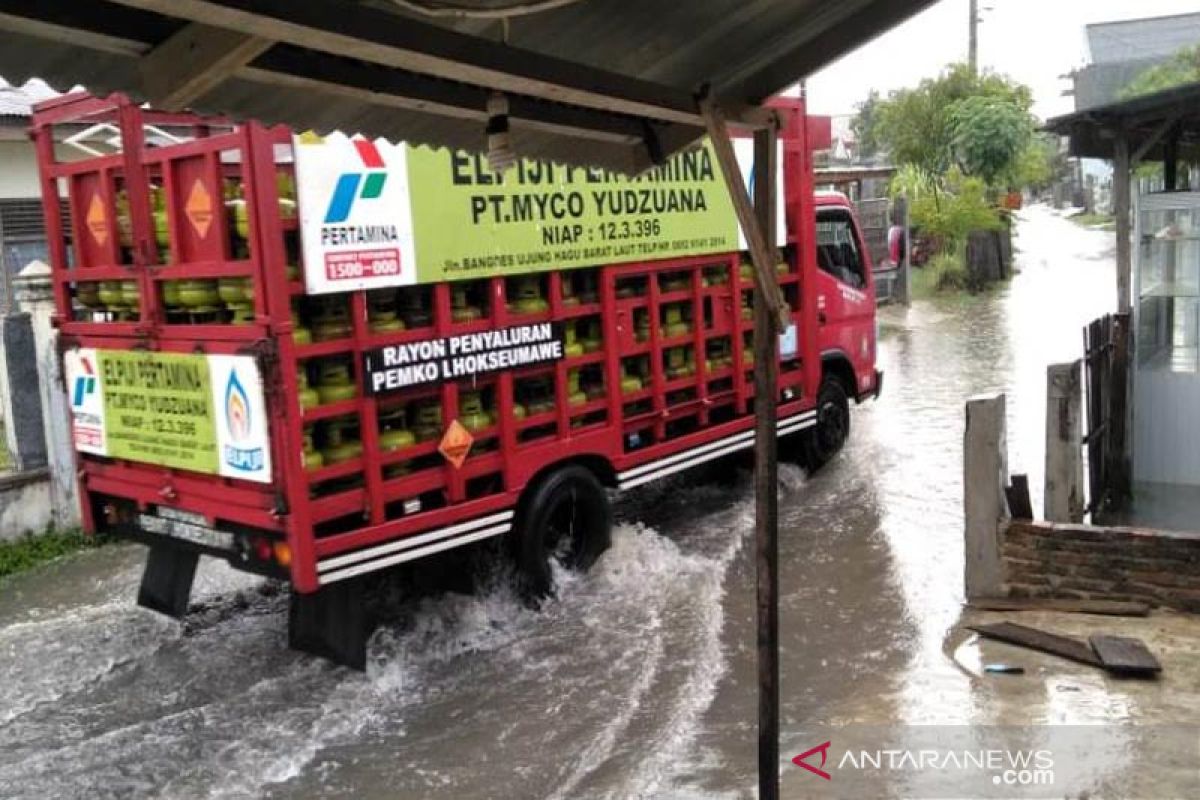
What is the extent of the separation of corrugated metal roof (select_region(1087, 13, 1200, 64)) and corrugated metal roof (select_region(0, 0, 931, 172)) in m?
46.9

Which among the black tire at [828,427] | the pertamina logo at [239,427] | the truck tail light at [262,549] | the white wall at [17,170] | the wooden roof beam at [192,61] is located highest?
the white wall at [17,170]

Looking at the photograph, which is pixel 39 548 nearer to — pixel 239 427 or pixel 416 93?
pixel 239 427

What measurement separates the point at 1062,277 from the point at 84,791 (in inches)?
975

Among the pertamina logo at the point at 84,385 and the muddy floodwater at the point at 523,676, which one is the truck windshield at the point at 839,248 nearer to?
the muddy floodwater at the point at 523,676

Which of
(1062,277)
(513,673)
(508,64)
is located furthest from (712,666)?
(1062,277)

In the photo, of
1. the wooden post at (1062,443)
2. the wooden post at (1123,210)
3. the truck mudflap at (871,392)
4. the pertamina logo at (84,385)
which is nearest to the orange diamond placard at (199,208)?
the pertamina logo at (84,385)

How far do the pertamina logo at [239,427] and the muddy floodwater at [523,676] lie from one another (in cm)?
119

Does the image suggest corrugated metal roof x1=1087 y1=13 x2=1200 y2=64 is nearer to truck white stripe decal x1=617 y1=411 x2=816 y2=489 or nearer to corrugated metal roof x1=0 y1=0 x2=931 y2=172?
truck white stripe decal x1=617 y1=411 x2=816 y2=489

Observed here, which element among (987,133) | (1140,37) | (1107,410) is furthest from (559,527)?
(1140,37)

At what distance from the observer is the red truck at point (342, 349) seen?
16.4 feet

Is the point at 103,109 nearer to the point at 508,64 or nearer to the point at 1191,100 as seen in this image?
the point at 508,64

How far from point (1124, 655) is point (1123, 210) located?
372cm

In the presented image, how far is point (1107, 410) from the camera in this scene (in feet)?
24.6

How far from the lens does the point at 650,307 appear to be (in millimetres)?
6953
